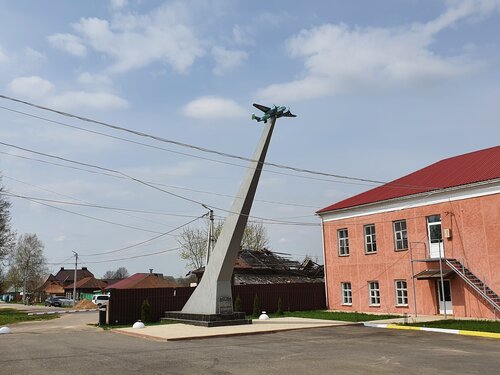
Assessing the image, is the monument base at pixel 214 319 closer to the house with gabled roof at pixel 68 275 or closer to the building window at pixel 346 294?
the building window at pixel 346 294

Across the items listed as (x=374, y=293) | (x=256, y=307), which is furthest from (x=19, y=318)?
(x=374, y=293)

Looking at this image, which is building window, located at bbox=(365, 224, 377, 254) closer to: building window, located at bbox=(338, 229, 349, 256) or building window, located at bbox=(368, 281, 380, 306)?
building window, located at bbox=(338, 229, 349, 256)

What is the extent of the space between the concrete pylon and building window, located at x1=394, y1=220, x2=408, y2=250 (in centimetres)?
1003

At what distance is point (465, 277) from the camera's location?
23.5 m

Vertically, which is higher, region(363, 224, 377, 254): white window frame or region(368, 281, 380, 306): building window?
region(363, 224, 377, 254): white window frame

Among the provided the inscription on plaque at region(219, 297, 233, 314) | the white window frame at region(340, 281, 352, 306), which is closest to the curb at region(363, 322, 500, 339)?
the inscription on plaque at region(219, 297, 233, 314)

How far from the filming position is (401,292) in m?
27.9

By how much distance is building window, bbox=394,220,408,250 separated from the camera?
27.8 meters

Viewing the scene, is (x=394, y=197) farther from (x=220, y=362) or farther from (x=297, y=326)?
(x=220, y=362)

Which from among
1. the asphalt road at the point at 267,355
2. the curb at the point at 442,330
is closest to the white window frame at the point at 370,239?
the curb at the point at 442,330

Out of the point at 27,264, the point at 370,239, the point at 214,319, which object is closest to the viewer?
the point at 214,319

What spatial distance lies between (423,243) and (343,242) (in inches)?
248

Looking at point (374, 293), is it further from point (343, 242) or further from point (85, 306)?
point (85, 306)

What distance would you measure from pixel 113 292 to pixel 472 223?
18221 millimetres
